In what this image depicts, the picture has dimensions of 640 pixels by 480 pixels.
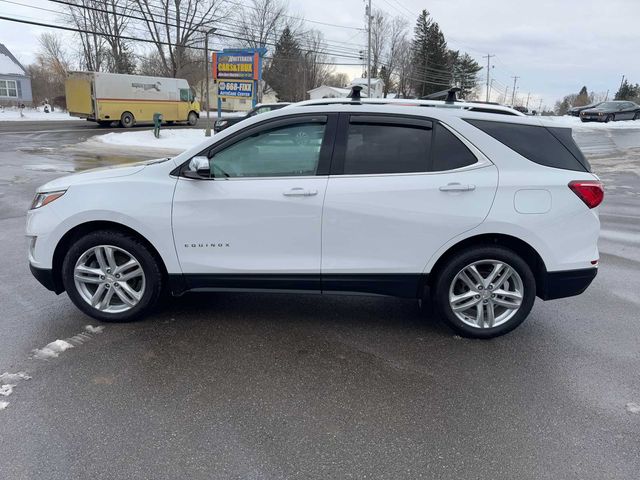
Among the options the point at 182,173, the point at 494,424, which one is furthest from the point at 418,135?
the point at 494,424

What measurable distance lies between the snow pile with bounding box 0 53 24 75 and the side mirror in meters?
60.9

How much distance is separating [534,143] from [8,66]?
63967 millimetres

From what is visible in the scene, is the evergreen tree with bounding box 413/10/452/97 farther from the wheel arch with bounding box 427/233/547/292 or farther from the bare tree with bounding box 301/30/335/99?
the wheel arch with bounding box 427/233/547/292

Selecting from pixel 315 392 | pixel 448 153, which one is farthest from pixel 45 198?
pixel 448 153

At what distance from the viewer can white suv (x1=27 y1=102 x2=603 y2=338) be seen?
12.2 ft

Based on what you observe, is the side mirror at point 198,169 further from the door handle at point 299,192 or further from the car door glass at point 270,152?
the door handle at point 299,192

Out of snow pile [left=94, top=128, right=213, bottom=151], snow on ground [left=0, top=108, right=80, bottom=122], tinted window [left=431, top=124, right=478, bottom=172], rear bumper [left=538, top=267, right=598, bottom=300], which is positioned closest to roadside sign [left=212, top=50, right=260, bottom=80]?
snow pile [left=94, top=128, right=213, bottom=151]

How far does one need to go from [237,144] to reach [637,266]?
4938 mm

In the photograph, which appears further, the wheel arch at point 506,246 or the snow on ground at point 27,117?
the snow on ground at point 27,117

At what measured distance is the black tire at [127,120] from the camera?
32125mm

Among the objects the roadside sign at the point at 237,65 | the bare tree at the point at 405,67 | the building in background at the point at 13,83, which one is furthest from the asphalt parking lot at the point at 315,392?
the bare tree at the point at 405,67

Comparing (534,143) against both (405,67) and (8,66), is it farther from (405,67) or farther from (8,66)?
(405,67)

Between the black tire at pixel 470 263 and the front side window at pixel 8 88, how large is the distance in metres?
62.4

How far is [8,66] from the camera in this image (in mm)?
54281
